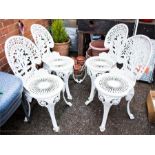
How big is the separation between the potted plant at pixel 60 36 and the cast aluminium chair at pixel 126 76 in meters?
1.07

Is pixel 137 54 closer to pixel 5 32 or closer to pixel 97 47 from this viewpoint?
pixel 97 47

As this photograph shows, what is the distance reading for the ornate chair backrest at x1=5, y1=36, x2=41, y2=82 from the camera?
4.80ft

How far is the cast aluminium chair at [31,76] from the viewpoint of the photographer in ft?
4.73

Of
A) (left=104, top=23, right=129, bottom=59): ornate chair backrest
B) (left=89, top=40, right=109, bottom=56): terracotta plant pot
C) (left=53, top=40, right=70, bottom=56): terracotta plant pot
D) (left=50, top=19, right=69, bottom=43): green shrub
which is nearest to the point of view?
(left=104, top=23, right=129, bottom=59): ornate chair backrest

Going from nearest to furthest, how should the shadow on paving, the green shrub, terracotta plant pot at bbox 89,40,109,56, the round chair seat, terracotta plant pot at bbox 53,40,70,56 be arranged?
the round chair seat
the shadow on paving
terracotta plant pot at bbox 89,40,109,56
the green shrub
terracotta plant pot at bbox 53,40,70,56

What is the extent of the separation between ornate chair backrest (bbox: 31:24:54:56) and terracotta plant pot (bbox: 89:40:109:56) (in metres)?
0.66

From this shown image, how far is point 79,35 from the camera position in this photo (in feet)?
8.50

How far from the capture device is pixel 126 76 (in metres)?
1.69

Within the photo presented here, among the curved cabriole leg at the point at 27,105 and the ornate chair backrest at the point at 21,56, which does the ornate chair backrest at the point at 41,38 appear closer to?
the ornate chair backrest at the point at 21,56

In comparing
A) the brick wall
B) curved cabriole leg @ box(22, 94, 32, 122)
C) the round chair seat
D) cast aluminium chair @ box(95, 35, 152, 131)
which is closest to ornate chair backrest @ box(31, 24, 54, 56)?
the brick wall

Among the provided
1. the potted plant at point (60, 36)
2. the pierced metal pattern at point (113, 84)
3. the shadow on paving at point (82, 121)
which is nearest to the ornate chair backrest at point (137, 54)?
the pierced metal pattern at point (113, 84)

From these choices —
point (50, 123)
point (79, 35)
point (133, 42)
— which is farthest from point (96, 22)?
point (50, 123)

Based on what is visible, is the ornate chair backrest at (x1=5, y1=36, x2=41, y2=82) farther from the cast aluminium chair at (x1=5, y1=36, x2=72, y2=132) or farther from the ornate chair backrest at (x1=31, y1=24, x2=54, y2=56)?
the ornate chair backrest at (x1=31, y1=24, x2=54, y2=56)

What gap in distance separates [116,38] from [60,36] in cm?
92
